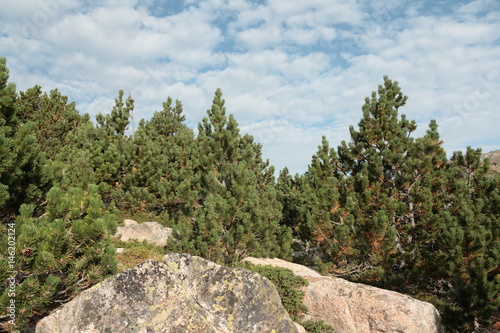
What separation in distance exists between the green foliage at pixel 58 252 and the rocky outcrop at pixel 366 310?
19.6 ft

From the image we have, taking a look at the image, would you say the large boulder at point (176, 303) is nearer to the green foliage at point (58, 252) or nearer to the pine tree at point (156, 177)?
the green foliage at point (58, 252)

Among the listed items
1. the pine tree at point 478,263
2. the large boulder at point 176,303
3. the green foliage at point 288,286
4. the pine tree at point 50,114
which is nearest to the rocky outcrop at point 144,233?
the green foliage at point 288,286

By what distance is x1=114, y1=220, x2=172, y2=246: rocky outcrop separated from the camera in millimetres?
14734

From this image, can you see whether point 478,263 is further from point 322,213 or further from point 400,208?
point 322,213

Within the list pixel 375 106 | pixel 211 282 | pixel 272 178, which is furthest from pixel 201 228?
pixel 272 178

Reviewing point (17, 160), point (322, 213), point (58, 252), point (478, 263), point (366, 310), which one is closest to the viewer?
point (58, 252)

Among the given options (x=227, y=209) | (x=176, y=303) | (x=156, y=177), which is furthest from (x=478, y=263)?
(x=156, y=177)

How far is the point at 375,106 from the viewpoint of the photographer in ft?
45.2

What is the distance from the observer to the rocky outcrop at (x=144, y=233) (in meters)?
14.7

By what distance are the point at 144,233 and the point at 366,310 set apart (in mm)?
10976

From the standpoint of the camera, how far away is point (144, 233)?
599 inches

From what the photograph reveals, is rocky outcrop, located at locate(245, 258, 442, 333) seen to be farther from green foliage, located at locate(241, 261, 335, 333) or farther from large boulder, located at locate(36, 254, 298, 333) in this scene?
large boulder, located at locate(36, 254, 298, 333)

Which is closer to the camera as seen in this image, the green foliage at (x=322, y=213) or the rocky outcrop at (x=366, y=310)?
the green foliage at (x=322, y=213)

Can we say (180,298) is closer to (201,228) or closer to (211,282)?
(211,282)
